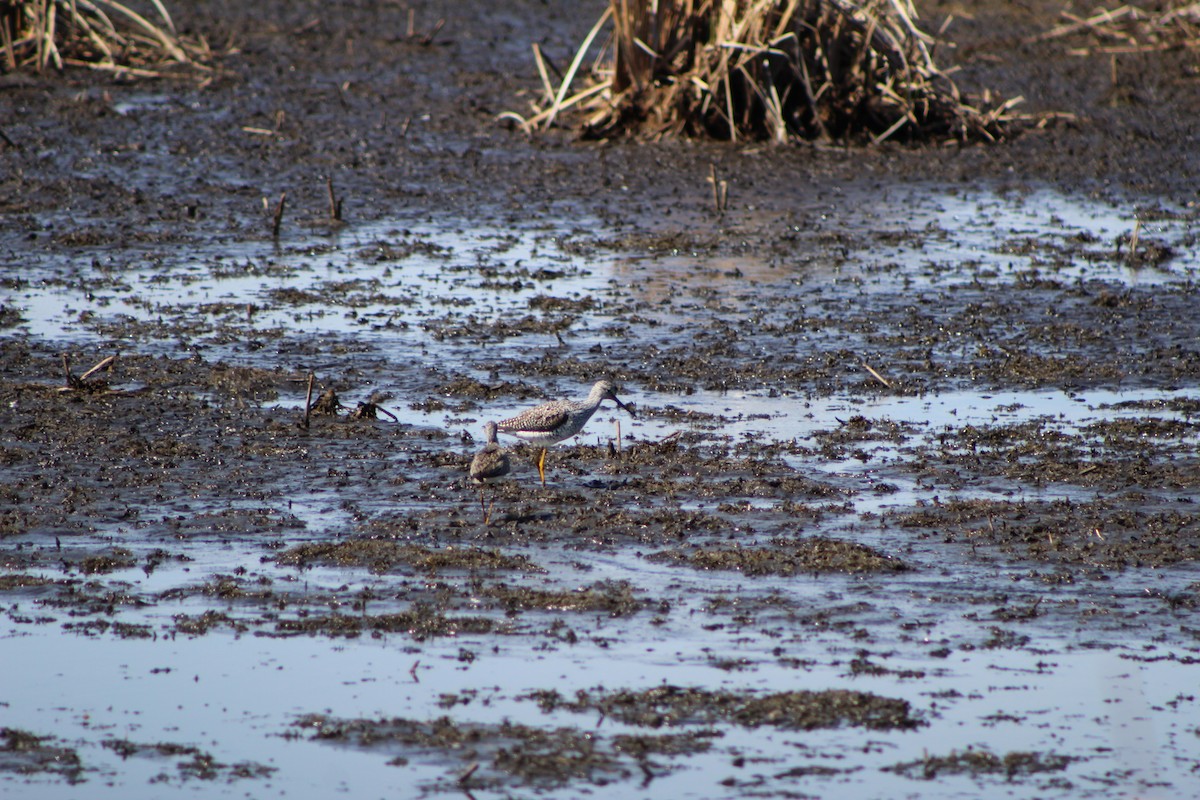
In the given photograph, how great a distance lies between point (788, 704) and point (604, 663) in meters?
0.72

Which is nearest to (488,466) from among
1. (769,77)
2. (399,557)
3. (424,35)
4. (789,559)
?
(399,557)

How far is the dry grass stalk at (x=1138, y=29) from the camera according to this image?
63.8ft

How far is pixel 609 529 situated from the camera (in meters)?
7.24

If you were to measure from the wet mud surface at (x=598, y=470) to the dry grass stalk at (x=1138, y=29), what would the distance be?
442 centimetres

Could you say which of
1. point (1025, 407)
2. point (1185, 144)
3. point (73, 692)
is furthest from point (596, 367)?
point (1185, 144)

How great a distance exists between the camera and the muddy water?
538 centimetres

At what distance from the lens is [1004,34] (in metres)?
21.0

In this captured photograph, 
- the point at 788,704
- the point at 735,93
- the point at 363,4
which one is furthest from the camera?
the point at 363,4

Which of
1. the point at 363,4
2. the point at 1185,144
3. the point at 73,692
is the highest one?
the point at 363,4

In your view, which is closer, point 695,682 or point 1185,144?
point 695,682

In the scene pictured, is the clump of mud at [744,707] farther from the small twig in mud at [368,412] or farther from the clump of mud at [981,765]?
the small twig in mud at [368,412]

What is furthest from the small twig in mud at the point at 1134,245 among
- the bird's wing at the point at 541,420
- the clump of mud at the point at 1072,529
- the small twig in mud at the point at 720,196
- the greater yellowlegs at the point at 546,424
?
the bird's wing at the point at 541,420

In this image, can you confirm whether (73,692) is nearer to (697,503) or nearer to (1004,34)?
(697,503)

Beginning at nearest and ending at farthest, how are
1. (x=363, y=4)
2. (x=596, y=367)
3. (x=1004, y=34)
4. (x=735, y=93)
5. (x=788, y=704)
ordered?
(x=788, y=704)
(x=596, y=367)
(x=735, y=93)
(x=1004, y=34)
(x=363, y=4)
